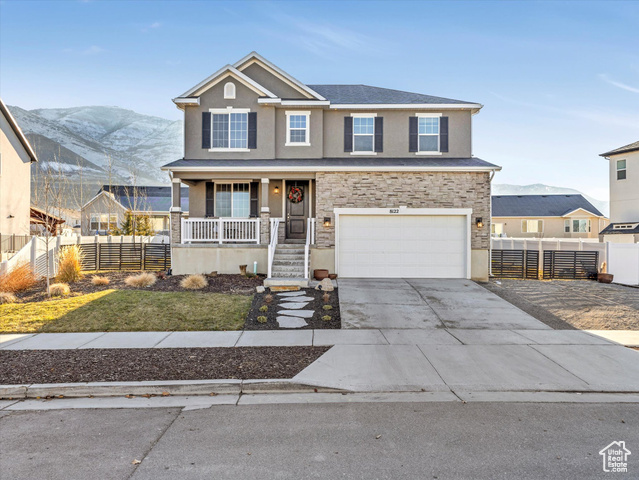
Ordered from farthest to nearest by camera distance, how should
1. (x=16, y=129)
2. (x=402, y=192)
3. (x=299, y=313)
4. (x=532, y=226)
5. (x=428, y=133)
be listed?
(x=532, y=226) < (x=16, y=129) < (x=428, y=133) < (x=402, y=192) < (x=299, y=313)

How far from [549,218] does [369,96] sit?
28.9 meters

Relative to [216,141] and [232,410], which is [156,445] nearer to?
[232,410]

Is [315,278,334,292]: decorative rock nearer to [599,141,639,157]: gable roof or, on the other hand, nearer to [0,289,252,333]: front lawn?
[0,289,252,333]: front lawn

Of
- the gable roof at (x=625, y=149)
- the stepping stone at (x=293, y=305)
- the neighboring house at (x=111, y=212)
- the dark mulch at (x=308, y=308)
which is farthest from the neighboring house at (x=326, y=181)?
the neighboring house at (x=111, y=212)

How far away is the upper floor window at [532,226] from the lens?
37.5 meters

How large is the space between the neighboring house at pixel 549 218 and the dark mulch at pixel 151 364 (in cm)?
3466

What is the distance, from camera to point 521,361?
252 inches

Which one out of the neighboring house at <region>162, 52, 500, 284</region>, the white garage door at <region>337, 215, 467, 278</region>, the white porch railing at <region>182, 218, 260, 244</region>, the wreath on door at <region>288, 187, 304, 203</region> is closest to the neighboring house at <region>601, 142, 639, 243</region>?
the neighboring house at <region>162, 52, 500, 284</region>

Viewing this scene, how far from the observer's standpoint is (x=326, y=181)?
1412 cm

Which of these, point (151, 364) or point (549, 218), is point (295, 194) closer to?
point (151, 364)

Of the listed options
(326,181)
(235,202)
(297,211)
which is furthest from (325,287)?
(235,202)

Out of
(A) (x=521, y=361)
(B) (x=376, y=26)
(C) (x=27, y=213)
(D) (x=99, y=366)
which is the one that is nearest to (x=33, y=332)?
(D) (x=99, y=366)

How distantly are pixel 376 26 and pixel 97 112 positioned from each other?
22467 cm

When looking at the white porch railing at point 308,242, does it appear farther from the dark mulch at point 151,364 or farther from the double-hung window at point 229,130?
the dark mulch at point 151,364
